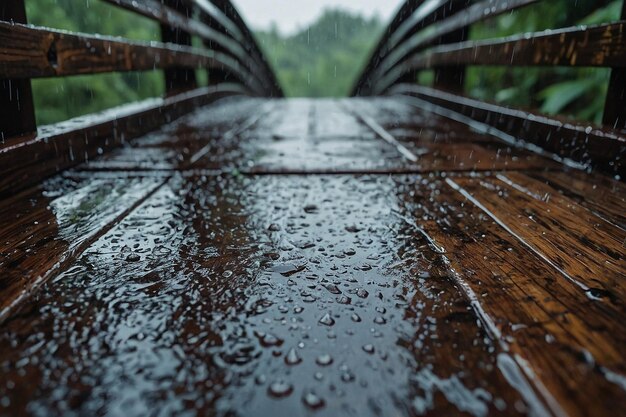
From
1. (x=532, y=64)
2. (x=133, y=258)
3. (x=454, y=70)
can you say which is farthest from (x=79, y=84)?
(x=133, y=258)

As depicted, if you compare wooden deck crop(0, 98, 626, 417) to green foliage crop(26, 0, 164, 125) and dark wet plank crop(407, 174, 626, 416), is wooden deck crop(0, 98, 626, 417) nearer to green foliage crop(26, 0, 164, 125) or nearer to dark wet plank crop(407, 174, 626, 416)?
dark wet plank crop(407, 174, 626, 416)

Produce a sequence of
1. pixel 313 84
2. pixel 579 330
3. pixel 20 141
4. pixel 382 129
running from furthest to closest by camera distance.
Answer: pixel 313 84
pixel 382 129
pixel 20 141
pixel 579 330

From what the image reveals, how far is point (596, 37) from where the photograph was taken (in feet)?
4.94

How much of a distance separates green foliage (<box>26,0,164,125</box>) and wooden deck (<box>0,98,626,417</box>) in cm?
921

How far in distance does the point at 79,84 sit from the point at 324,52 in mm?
64371

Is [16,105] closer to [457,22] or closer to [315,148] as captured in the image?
[315,148]

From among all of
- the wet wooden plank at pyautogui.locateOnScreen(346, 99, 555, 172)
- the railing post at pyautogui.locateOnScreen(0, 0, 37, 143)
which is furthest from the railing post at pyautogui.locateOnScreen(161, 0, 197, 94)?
the railing post at pyautogui.locateOnScreen(0, 0, 37, 143)

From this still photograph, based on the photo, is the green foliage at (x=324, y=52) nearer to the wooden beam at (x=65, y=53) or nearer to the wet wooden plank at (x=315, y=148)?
the wet wooden plank at (x=315, y=148)

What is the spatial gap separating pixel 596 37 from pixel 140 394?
174 cm

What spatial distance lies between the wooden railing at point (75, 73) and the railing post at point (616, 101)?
1.88 m

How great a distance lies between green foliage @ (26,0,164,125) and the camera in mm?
9688

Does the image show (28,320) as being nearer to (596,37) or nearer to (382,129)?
(596,37)

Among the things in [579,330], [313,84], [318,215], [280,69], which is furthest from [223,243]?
[280,69]

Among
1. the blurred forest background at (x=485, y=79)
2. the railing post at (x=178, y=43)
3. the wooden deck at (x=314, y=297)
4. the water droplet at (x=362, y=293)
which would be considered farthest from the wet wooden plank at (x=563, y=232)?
the railing post at (x=178, y=43)
